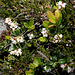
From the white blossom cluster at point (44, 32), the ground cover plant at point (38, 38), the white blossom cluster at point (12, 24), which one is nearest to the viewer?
the ground cover plant at point (38, 38)

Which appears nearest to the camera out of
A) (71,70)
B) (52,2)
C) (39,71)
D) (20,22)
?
(71,70)

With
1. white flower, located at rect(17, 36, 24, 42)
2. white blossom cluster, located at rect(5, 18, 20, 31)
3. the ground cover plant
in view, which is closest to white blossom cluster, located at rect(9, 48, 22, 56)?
the ground cover plant

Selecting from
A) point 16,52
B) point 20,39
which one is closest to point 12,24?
Answer: point 20,39

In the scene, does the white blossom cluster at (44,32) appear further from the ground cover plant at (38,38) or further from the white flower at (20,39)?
the white flower at (20,39)

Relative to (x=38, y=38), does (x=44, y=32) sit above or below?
above

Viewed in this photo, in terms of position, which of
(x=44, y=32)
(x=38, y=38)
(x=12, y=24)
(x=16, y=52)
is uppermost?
(x=12, y=24)

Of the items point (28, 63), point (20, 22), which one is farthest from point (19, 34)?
point (28, 63)

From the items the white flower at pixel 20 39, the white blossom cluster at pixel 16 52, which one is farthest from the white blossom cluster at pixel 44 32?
the white blossom cluster at pixel 16 52

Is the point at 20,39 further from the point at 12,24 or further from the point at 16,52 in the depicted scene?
the point at 12,24

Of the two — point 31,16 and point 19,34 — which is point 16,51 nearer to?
point 19,34
